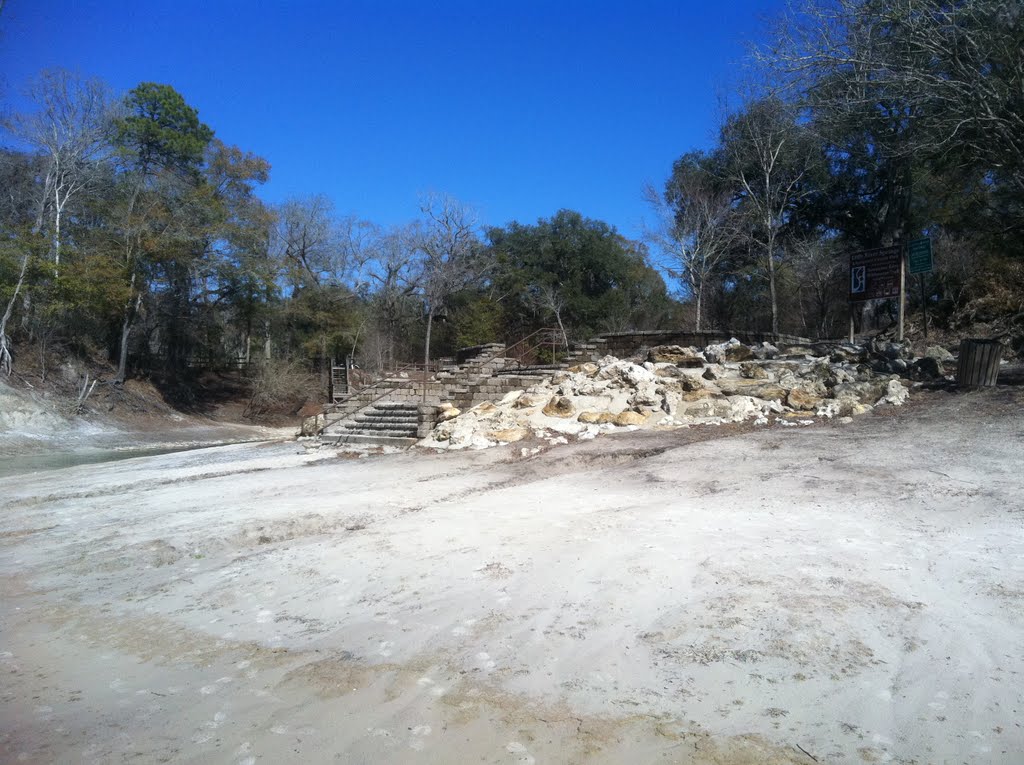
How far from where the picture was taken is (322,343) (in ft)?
125

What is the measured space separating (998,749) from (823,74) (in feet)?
46.8

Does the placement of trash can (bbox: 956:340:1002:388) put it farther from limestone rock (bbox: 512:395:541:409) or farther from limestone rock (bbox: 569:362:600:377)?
Result: limestone rock (bbox: 512:395:541:409)

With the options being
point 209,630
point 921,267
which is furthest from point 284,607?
point 921,267

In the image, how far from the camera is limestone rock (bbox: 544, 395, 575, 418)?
14180 millimetres

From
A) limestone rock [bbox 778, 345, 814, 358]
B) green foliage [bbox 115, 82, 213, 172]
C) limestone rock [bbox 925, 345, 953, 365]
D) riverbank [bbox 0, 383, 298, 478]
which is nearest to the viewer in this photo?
limestone rock [bbox 925, 345, 953, 365]

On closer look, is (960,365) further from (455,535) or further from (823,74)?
(455,535)

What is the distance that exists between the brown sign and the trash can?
430cm

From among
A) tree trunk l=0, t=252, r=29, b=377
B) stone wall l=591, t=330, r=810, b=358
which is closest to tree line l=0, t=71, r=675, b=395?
tree trunk l=0, t=252, r=29, b=377

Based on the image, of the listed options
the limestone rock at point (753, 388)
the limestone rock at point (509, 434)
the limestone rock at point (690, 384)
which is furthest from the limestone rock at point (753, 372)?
the limestone rock at point (509, 434)

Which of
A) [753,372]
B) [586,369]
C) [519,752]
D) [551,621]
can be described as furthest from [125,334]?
[519,752]

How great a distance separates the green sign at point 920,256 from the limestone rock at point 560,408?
906 cm

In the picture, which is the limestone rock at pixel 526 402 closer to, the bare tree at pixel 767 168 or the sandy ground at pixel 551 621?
the sandy ground at pixel 551 621

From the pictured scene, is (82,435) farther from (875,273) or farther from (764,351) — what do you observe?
(875,273)

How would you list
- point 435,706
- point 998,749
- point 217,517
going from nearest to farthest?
1. point 998,749
2. point 435,706
3. point 217,517
